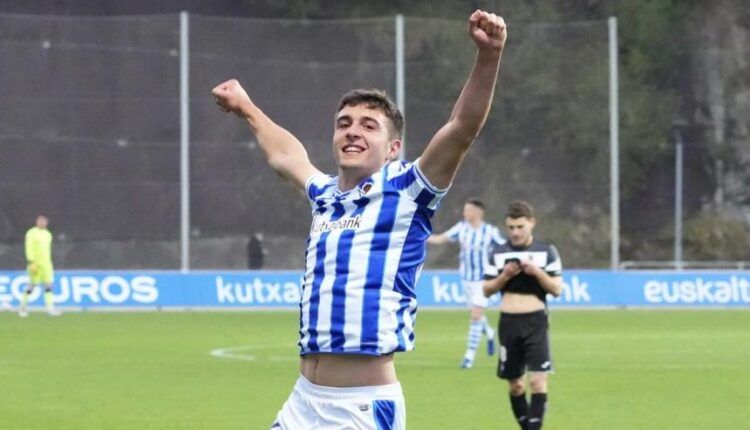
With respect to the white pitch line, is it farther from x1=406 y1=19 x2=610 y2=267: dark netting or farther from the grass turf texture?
x1=406 y1=19 x2=610 y2=267: dark netting

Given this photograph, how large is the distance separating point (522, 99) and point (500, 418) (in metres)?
23.1

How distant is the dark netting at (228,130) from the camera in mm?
35031

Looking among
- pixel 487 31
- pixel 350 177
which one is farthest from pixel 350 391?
pixel 487 31

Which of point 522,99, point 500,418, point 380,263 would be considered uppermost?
point 522,99

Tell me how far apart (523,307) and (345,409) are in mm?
7143

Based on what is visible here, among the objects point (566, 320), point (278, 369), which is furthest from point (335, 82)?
point (278, 369)

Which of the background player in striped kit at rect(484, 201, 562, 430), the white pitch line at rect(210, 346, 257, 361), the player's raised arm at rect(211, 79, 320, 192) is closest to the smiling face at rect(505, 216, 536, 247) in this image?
the background player in striped kit at rect(484, 201, 562, 430)

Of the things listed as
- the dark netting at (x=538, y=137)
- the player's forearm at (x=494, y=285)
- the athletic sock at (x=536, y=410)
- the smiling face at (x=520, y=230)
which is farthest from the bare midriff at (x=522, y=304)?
the dark netting at (x=538, y=137)

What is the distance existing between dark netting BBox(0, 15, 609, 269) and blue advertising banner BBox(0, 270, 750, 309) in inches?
43.0

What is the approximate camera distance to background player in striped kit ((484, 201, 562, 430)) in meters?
12.7

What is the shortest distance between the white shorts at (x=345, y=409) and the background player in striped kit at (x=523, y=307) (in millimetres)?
6494

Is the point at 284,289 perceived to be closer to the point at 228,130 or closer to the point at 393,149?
the point at 228,130

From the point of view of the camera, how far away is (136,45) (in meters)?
36.8

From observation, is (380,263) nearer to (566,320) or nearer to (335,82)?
(566,320)
